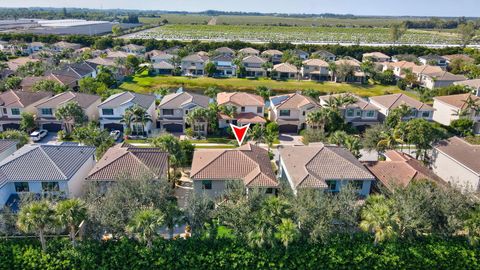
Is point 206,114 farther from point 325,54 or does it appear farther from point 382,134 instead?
point 325,54

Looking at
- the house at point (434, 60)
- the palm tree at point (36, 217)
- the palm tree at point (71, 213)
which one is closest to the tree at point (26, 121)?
the palm tree at point (36, 217)

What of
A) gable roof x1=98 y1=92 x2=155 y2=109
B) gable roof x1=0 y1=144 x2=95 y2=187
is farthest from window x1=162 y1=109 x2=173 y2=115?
gable roof x1=0 y1=144 x2=95 y2=187

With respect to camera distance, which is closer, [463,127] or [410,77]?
[463,127]

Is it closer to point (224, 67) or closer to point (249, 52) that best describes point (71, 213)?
point (224, 67)

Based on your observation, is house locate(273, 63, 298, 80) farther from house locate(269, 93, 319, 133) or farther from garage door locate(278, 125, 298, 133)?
garage door locate(278, 125, 298, 133)

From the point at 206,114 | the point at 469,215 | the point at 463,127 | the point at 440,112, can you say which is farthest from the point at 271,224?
the point at 440,112

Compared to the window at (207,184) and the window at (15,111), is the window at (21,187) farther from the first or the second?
the window at (15,111)
